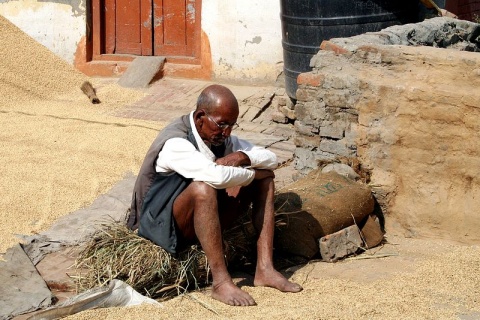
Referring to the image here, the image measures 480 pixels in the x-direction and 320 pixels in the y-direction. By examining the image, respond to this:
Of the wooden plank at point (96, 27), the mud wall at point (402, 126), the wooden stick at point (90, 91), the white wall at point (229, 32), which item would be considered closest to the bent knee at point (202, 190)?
the mud wall at point (402, 126)

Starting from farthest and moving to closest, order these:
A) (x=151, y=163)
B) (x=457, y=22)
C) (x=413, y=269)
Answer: (x=457, y=22) → (x=413, y=269) → (x=151, y=163)

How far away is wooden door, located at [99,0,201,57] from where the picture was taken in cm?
1006

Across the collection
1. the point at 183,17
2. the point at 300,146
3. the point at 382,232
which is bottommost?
the point at 382,232

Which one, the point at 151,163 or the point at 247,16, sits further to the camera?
the point at 247,16

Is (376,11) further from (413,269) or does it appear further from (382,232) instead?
(413,269)

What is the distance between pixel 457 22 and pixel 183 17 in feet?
12.7

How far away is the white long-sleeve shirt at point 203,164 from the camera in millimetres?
4375

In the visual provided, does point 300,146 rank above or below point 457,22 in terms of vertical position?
below

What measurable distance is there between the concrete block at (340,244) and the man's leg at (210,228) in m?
0.82

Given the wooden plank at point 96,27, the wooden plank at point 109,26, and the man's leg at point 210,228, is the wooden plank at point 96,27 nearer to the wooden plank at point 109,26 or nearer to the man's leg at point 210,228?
the wooden plank at point 109,26

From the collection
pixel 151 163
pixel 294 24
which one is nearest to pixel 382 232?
pixel 151 163

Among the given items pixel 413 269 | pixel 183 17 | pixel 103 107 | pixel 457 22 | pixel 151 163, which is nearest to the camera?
pixel 151 163

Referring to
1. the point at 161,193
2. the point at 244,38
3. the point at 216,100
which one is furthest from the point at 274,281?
the point at 244,38

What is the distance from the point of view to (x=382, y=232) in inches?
223
